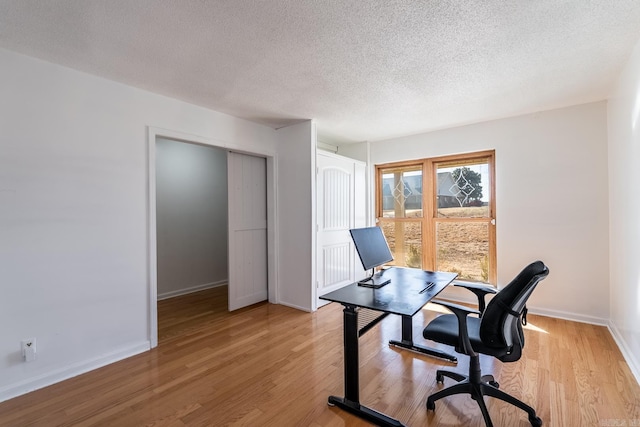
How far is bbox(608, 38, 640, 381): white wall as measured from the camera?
2.21 metres

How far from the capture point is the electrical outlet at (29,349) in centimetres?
212

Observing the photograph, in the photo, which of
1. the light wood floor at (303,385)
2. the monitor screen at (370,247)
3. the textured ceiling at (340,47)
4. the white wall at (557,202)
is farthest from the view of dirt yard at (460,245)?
the monitor screen at (370,247)

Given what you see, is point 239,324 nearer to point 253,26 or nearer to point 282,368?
point 282,368

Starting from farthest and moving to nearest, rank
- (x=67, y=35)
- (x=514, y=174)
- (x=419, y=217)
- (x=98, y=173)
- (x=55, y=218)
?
(x=419, y=217) < (x=514, y=174) < (x=98, y=173) < (x=55, y=218) < (x=67, y=35)

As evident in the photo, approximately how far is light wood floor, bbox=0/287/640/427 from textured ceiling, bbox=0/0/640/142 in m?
2.47

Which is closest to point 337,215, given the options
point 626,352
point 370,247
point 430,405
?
point 370,247

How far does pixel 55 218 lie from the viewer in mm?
2277

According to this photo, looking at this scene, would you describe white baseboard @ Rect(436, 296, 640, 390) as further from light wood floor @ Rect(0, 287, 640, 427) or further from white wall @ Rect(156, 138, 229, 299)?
white wall @ Rect(156, 138, 229, 299)

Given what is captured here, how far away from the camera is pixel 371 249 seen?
2.35 meters

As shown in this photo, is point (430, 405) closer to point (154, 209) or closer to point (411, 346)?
point (411, 346)

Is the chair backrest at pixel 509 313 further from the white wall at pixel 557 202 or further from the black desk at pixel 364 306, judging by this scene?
the white wall at pixel 557 202

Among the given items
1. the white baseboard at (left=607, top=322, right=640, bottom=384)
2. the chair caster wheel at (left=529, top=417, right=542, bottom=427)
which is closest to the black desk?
the chair caster wheel at (left=529, top=417, right=542, bottom=427)

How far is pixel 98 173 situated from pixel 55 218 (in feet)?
1.55

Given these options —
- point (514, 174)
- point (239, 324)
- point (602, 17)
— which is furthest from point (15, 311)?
point (514, 174)
